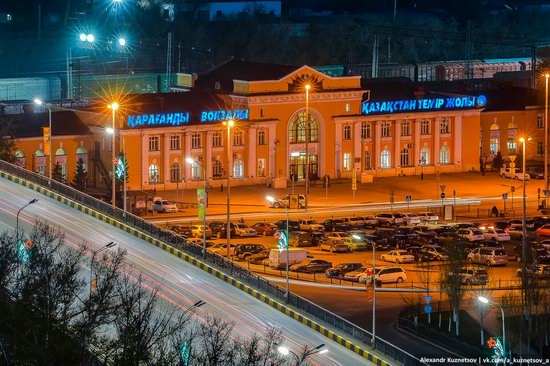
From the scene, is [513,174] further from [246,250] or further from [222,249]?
[222,249]

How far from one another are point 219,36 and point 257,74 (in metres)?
42.9

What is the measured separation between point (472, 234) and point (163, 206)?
30.3 ft

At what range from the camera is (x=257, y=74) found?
58156 millimetres

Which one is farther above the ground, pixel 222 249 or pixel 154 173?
pixel 154 173

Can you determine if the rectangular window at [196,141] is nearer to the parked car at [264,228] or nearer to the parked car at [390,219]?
the parked car at [390,219]

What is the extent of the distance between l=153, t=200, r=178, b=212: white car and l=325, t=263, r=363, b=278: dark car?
10.0 metres

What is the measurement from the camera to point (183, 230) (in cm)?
4472

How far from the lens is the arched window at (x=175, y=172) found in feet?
178

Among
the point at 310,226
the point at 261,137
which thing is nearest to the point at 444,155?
the point at 261,137

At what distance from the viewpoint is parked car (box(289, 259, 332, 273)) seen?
39.9 m

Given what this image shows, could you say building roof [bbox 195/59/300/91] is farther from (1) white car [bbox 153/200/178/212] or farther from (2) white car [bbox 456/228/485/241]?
(2) white car [bbox 456/228/485/241]

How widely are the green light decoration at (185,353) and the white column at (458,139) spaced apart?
34797 millimetres

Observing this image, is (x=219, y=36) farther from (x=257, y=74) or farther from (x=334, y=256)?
(x=334, y=256)

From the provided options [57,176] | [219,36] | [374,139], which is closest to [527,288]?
[57,176]
